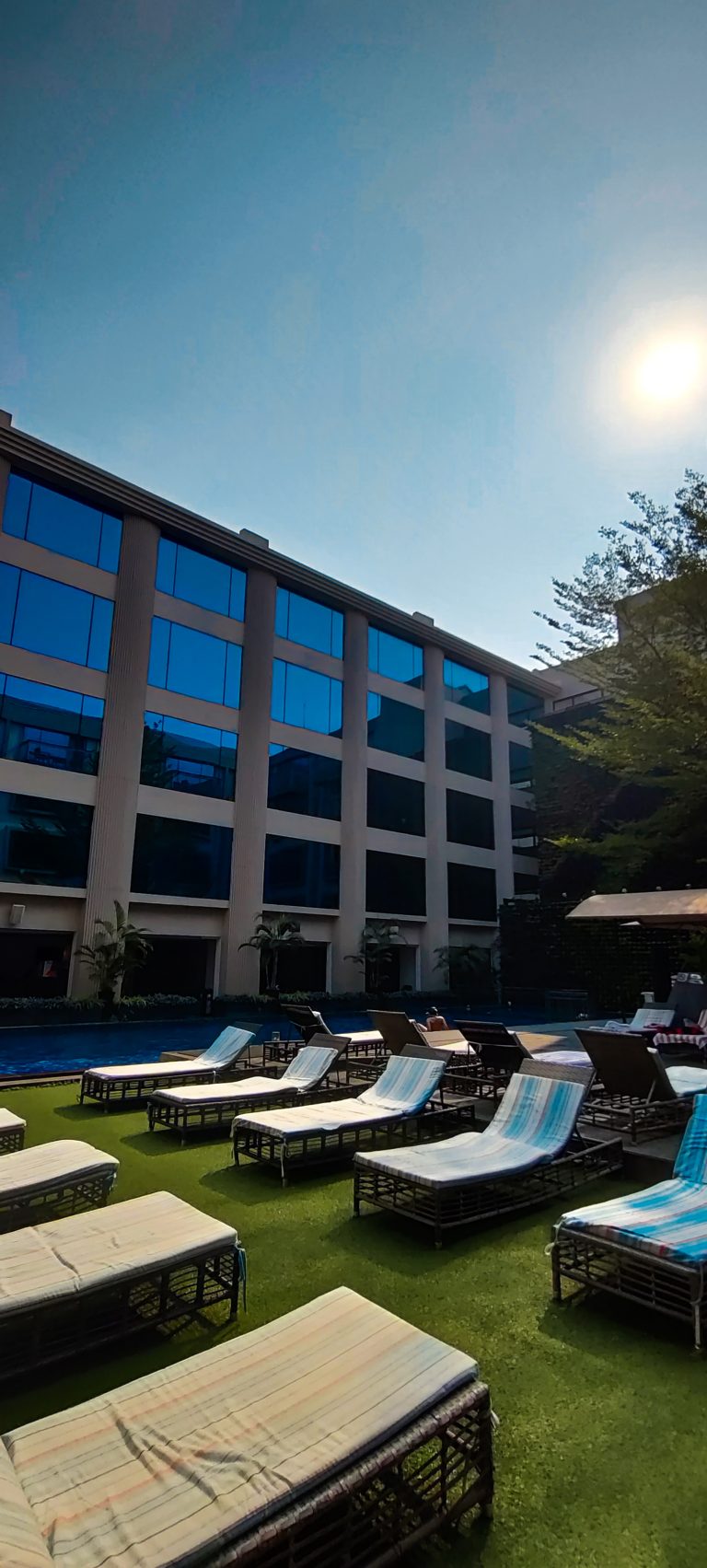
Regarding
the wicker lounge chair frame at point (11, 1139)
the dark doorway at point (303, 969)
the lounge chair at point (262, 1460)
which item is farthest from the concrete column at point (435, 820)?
the lounge chair at point (262, 1460)

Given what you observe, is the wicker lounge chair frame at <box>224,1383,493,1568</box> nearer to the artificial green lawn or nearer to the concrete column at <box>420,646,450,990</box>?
the artificial green lawn

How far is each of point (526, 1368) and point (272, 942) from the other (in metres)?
19.5

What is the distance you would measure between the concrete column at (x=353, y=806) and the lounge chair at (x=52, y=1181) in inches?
795

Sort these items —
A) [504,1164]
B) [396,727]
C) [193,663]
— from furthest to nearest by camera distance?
[396,727] < [193,663] < [504,1164]

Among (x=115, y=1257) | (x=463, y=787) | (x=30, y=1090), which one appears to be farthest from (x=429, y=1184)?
(x=463, y=787)

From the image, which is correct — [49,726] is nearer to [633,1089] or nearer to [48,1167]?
[48,1167]

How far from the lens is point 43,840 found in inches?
762

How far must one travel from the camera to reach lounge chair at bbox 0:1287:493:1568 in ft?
5.77

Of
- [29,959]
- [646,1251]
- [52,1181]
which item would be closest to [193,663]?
[29,959]

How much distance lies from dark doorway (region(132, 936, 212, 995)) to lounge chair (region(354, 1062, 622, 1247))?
18462 millimetres

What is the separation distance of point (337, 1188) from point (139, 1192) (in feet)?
4.87

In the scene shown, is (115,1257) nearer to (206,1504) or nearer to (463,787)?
(206,1504)

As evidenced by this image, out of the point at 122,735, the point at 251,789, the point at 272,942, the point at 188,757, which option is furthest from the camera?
the point at 251,789

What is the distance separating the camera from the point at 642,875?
22.7m
